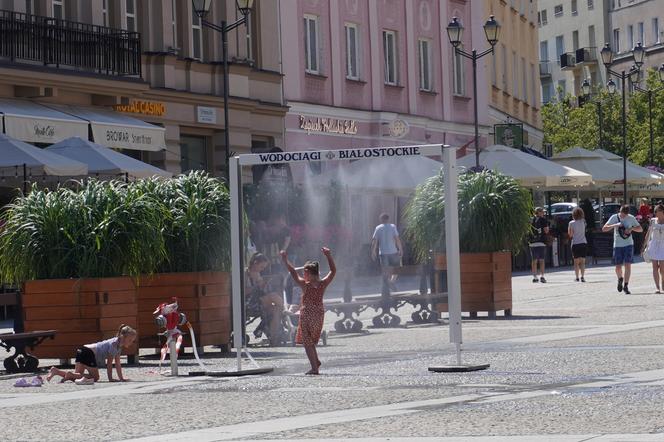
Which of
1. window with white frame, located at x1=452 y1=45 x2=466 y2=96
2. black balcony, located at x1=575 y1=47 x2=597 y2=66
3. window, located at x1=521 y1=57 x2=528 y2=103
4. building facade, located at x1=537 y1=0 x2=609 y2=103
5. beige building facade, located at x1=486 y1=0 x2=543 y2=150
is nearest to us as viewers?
window with white frame, located at x1=452 y1=45 x2=466 y2=96

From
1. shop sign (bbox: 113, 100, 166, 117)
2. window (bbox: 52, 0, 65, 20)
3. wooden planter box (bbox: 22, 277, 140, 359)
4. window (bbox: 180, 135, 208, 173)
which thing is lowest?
wooden planter box (bbox: 22, 277, 140, 359)

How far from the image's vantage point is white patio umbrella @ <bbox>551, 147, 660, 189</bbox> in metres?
54.9

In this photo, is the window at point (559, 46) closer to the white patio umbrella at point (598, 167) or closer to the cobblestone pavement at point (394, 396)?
the white patio umbrella at point (598, 167)

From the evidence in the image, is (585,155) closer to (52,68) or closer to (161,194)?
(52,68)

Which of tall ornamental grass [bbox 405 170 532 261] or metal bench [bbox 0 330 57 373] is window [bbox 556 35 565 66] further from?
metal bench [bbox 0 330 57 373]

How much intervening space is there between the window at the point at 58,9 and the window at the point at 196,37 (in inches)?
214

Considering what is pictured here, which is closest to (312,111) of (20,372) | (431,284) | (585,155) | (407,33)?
(407,33)

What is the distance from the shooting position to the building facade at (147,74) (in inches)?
1347

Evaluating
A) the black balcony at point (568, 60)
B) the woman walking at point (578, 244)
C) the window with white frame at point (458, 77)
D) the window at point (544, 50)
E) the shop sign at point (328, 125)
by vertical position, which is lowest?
the woman walking at point (578, 244)

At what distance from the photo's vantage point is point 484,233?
91.9ft

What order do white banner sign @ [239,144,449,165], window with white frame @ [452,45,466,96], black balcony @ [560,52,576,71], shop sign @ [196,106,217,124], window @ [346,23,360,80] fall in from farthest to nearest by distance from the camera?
black balcony @ [560,52,576,71] → window with white frame @ [452,45,466,96] → window @ [346,23,360,80] → shop sign @ [196,106,217,124] → white banner sign @ [239,144,449,165]

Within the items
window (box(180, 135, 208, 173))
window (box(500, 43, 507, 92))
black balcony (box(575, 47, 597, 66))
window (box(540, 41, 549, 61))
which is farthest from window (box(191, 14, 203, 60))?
window (box(540, 41, 549, 61))

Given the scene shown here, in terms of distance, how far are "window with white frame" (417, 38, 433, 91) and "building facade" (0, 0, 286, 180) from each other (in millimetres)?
11214

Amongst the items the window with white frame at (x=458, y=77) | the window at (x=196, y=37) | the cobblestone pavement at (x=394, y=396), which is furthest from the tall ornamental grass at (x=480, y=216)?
the window with white frame at (x=458, y=77)
